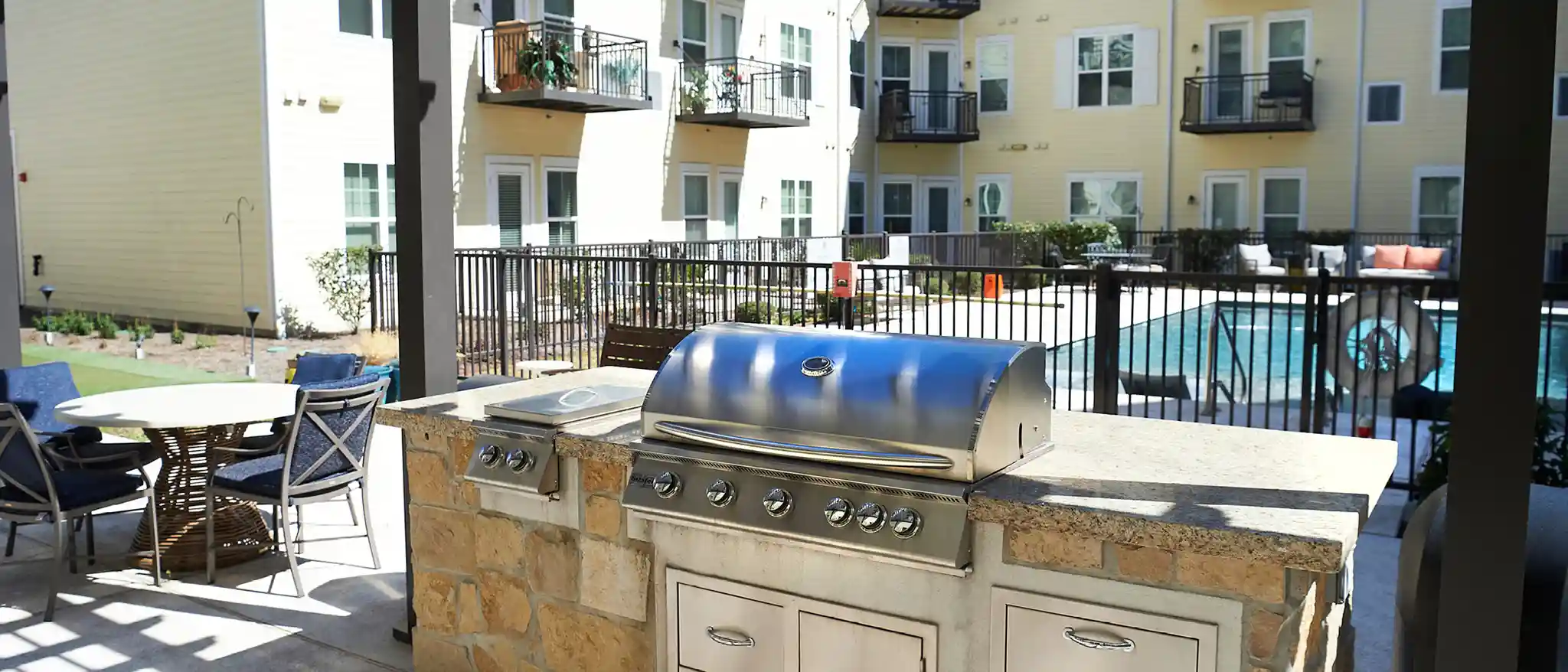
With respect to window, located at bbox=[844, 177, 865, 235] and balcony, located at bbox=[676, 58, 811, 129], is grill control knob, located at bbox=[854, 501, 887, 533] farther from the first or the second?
window, located at bbox=[844, 177, 865, 235]

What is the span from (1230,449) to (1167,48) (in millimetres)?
22037

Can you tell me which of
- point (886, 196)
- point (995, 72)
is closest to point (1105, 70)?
point (995, 72)

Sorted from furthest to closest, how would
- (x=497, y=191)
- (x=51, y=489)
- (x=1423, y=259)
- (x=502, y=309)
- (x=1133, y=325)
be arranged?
1. (x=1423, y=259)
2. (x=497, y=191)
3. (x=502, y=309)
4. (x=1133, y=325)
5. (x=51, y=489)

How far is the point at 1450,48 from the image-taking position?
70.3 ft

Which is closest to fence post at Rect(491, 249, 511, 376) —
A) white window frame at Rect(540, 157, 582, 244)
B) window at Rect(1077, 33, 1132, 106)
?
white window frame at Rect(540, 157, 582, 244)

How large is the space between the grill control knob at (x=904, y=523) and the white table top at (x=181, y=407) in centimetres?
356

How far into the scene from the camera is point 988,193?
25562mm

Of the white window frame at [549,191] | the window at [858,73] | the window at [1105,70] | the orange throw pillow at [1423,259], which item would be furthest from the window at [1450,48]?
the white window frame at [549,191]

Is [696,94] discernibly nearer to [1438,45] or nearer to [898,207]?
[898,207]

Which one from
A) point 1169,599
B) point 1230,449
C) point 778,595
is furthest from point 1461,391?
point 778,595

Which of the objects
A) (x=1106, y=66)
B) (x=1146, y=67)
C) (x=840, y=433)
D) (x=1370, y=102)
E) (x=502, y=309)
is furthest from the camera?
(x=1106, y=66)

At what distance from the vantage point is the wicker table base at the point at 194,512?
544 centimetres

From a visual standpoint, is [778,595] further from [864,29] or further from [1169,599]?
[864,29]

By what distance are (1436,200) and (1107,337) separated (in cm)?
1821
